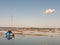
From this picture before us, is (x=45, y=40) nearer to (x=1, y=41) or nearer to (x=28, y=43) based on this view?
(x=28, y=43)

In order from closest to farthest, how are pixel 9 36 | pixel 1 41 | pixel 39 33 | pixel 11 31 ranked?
pixel 9 36 < pixel 11 31 < pixel 39 33 < pixel 1 41

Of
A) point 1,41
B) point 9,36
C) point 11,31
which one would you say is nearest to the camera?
→ point 9,36

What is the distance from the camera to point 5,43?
75.3ft

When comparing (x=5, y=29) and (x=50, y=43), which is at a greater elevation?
(x=5, y=29)

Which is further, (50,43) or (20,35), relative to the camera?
(50,43)

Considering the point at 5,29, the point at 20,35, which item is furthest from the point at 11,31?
the point at 20,35

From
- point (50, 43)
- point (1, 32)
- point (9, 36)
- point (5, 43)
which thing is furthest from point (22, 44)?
point (9, 36)

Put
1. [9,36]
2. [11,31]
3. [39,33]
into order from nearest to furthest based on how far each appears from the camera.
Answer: [9,36], [11,31], [39,33]

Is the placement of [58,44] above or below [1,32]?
below

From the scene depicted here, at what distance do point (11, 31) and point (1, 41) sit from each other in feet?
19.0

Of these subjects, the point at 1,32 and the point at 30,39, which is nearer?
the point at 1,32

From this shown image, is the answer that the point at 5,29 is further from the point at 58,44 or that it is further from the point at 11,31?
the point at 58,44

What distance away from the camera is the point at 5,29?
58.2ft

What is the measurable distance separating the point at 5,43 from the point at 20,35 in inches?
128
